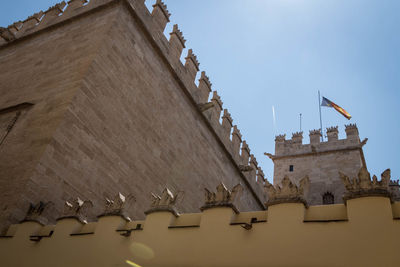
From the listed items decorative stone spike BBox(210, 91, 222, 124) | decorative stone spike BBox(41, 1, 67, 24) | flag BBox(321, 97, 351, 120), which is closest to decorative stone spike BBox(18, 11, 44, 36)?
decorative stone spike BBox(41, 1, 67, 24)

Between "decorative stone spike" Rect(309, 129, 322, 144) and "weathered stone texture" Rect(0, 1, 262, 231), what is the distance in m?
10.7

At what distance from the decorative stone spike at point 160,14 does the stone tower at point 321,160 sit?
11444 mm

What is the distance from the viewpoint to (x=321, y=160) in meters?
21.0

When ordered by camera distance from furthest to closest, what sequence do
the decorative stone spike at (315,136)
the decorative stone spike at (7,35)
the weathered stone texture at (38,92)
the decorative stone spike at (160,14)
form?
the decorative stone spike at (315,136)
the decorative stone spike at (7,35)
the decorative stone spike at (160,14)
the weathered stone texture at (38,92)

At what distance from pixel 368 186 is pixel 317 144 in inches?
700

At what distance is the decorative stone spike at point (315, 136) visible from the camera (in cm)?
2227

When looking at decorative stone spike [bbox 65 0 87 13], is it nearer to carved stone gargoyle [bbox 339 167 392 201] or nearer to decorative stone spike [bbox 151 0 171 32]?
decorative stone spike [bbox 151 0 171 32]

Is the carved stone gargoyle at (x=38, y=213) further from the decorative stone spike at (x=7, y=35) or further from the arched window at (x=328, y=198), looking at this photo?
the arched window at (x=328, y=198)

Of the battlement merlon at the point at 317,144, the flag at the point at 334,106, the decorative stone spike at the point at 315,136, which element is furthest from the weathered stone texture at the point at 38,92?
the flag at the point at 334,106

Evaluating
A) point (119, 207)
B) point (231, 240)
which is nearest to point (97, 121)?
point (119, 207)

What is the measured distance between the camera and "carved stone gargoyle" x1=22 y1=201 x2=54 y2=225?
6824 mm

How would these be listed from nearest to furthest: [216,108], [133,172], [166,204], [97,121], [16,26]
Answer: [166,204], [97,121], [133,172], [16,26], [216,108]

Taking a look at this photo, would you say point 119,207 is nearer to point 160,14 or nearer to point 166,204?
point 166,204

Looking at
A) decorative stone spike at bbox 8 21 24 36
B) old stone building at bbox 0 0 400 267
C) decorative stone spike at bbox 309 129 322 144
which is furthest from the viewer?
decorative stone spike at bbox 309 129 322 144
